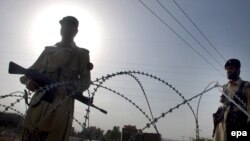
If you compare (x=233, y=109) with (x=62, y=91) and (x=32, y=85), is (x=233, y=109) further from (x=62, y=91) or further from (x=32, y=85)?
(x=32, y=85)

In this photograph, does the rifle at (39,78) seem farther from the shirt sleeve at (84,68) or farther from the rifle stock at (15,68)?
the shirt sleeve at (84,68)

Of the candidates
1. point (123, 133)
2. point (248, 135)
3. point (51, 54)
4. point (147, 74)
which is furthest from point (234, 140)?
point (123, 133)

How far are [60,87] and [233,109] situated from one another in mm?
2584

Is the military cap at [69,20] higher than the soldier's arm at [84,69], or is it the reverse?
the military cap at [69,20]

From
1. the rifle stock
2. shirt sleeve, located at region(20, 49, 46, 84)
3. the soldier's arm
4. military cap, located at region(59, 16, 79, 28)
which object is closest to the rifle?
the rifle stock

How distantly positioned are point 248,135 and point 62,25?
293 cm

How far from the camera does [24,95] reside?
15.3 ft

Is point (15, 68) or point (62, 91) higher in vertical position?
point (15, 68)

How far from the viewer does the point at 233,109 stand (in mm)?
5699

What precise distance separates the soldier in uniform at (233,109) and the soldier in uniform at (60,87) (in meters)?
2.18

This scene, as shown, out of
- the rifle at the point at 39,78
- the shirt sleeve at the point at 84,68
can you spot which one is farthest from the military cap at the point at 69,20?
the rifle at the point at 39,78

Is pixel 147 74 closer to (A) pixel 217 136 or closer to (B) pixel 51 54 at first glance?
(B) pixel 51 54

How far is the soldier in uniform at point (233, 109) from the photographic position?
5598 mm

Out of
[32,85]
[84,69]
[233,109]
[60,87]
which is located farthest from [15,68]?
[233,109]
